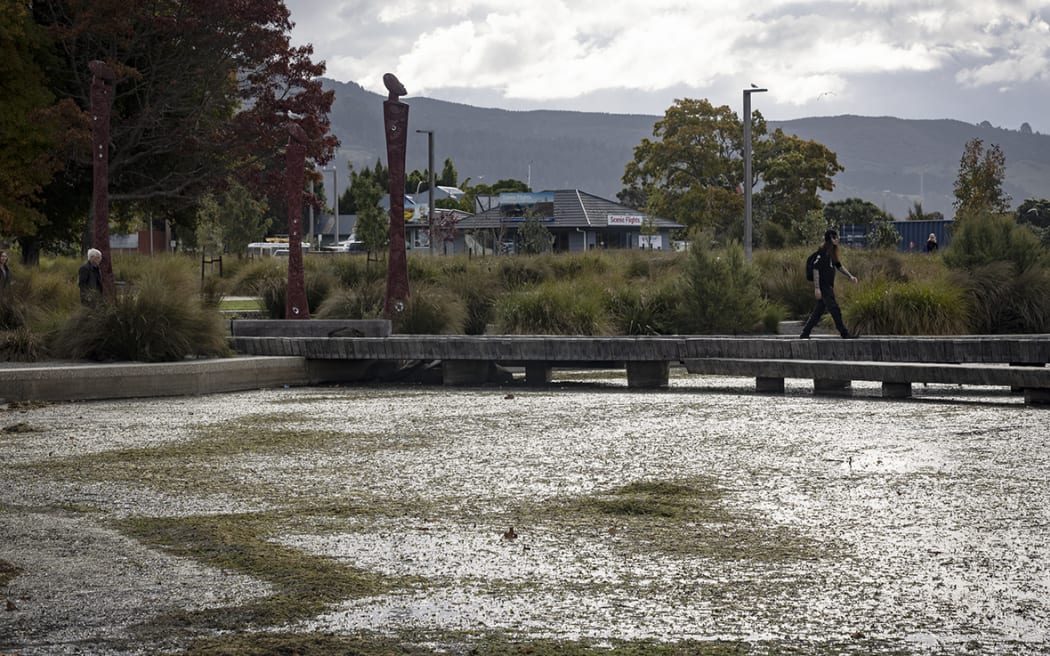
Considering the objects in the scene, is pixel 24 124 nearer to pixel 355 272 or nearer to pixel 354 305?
pixel 355 272

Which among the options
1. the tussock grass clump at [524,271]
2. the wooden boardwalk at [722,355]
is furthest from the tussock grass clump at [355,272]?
the wooden boardwalk at [722,355]

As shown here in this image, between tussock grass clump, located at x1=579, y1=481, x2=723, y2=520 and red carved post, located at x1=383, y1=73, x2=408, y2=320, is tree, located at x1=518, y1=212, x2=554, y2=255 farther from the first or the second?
tussock grass clump, located at x1=579, y1=481, x2=723, y2=520

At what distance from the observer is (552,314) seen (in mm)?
20828

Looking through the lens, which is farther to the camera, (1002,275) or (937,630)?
(1002,275)

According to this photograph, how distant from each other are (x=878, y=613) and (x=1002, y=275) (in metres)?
17.0

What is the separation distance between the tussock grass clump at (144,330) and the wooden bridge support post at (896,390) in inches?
326

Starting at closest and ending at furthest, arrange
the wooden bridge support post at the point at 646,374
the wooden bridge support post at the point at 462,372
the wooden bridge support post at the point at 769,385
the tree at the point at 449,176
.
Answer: the wooden bridge support post at the point at 769,385, the wooden bridge support post at the point at 646,374, the wooden bridge support post at the point at 462,372, the tree at the point at 449,176

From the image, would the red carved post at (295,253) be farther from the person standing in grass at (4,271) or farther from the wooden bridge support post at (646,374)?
the wooden bridge support post at (646,374)

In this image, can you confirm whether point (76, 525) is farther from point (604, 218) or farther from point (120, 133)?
point (604, 218)

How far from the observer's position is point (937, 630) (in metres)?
5.54

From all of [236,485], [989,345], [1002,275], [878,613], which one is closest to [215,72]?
[1002,275]

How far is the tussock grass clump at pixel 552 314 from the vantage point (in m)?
20.6

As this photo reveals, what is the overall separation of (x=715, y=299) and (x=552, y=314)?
2.65 metres

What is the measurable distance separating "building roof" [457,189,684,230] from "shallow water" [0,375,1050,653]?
69.4 metres
